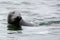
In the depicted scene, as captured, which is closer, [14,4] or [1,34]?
[1,34]

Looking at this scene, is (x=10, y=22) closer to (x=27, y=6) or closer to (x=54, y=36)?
(x=54, y=36)

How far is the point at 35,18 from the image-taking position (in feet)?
57.3

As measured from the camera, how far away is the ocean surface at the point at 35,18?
13.9 m

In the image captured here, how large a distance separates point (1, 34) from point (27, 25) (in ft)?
5.98

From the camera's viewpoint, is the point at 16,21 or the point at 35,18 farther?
the point at 35,18

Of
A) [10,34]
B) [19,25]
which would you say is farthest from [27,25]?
[10,34]

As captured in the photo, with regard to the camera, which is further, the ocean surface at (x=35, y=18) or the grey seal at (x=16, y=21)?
the grey seal at (x=16, y=21)

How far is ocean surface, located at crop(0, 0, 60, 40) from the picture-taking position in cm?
1388

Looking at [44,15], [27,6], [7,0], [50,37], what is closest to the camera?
[50,37]

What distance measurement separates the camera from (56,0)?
74.5ft

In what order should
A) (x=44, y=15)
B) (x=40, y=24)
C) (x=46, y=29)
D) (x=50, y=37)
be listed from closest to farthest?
(x=50, y=37) < (x=46, y=29) < (x=40, y=24) < (x=44, y=15)

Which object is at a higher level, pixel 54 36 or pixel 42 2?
pixel 42 2

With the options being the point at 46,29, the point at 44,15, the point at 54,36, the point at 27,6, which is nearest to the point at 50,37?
the point at 54,36

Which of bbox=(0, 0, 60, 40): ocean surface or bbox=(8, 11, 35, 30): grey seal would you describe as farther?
bbox=(8, 11, 35, 30): grey seal
